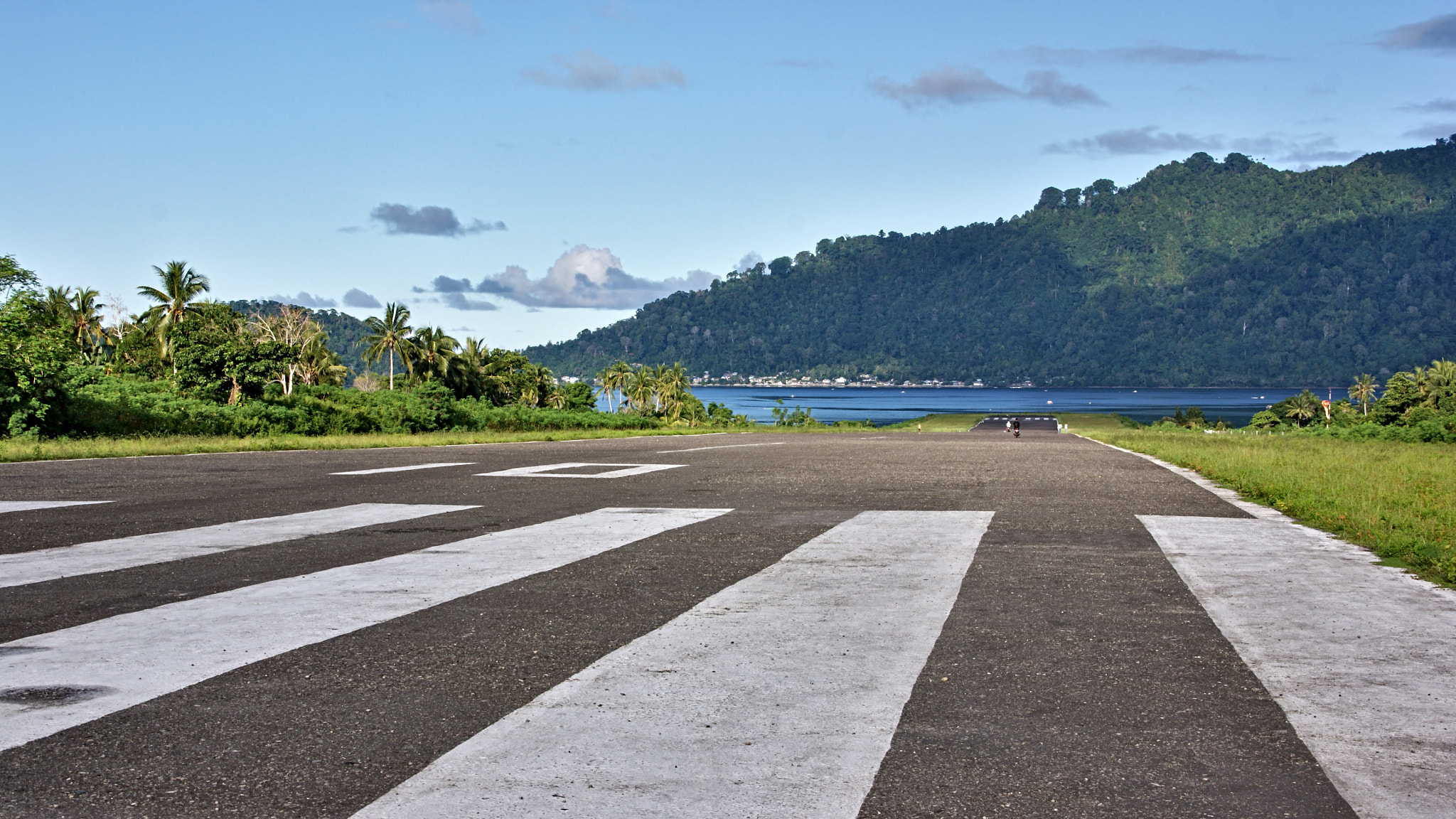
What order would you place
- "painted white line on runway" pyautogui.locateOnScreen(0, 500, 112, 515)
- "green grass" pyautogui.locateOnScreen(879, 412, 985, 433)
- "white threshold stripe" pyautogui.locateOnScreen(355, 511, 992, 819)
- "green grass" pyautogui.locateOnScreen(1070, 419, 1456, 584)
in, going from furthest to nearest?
"green grass" pyautogui.locateOnScreen(879, 412, 985, 433) → "painted white line on runway" pyautogui.locateOnScreen(0, 500, 112, 515) → "green grass" pyautogui.locateOnScreen(1070, 419, 1456, 584) → "white threshold stripe" pyautogui.locateOnScreen(355, 511, 992, 819)

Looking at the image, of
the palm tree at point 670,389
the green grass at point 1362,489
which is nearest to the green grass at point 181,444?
the green grass at point 1362,489

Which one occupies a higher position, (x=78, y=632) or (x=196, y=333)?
(x=196, y=333)

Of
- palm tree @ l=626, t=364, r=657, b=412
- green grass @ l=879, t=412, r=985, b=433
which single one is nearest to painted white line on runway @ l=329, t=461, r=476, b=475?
green grass @ l=879, t=412, r=985, b=433

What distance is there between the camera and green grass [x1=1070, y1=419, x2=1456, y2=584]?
8586 millimetres

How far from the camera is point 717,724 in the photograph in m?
3.99

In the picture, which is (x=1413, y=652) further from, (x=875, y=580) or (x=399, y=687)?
(x=399, y=687)

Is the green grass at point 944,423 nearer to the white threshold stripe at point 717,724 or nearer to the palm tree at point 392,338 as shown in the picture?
the palm tree at point 392,338

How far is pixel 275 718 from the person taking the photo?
405 cm

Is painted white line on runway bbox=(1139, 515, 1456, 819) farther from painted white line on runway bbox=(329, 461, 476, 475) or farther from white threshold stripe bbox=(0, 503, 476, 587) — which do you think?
painted white line on runway bbox=(329, 461, 476, 475)

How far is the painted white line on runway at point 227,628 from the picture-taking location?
4.30 m

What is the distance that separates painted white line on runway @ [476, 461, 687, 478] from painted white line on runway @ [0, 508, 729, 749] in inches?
301

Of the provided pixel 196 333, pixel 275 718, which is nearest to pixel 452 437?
pixel 275 718

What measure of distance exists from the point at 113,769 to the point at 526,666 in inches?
66.7

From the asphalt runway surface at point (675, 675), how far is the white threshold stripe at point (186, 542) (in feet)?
0.21
